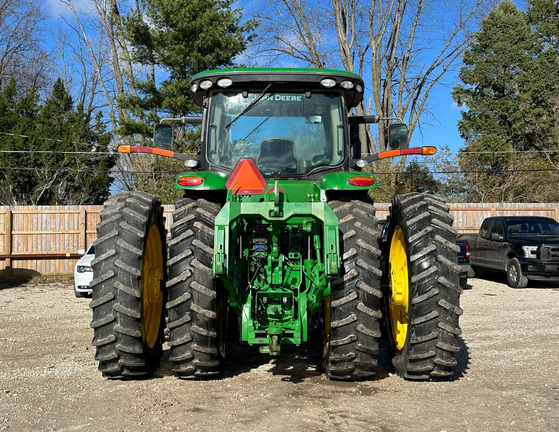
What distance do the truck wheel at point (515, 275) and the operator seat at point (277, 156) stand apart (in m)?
10.5

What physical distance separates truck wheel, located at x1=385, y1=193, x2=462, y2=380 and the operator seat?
1165 millimetres

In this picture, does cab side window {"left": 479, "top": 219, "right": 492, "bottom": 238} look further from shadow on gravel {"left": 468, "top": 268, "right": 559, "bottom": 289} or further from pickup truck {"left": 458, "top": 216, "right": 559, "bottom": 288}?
shadow on gravel {"left": 468, "top": 268, "right": 559, "bottom": 289}

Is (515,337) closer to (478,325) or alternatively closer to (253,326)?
(478,325)

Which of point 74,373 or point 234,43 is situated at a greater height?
point 234,43

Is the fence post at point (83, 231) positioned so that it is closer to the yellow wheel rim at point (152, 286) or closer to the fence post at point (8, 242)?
the fence post at point (8, 242)

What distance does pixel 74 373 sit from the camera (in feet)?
17.8

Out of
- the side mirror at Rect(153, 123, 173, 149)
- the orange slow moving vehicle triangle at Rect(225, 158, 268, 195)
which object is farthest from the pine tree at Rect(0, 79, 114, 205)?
the orange slow moving vehicle triangle at Rect(225, 158, 268, 195)

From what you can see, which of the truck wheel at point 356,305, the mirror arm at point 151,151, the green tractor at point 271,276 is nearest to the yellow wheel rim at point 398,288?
the green tractor at point 271,276

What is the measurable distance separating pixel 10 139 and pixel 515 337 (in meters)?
22.2

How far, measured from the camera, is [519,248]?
14109 millimetres

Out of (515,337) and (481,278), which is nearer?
(515,337)

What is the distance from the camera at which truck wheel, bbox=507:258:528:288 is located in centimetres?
1396

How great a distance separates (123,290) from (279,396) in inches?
58.7

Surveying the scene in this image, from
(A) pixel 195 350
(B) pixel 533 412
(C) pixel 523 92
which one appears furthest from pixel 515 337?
(C) pixel 523 92
